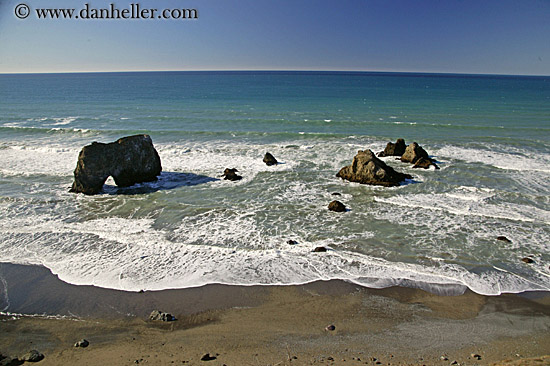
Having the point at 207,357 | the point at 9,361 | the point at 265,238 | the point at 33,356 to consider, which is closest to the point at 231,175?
the point at 265,238

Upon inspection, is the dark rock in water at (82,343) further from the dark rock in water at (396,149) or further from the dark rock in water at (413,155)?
the dark rock in water at (396,149)

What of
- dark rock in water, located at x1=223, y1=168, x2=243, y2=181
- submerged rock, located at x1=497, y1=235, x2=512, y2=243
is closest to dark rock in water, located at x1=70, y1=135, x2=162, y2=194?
dark rock in water, located at x1=223, y1=168, x2=243, y2=181

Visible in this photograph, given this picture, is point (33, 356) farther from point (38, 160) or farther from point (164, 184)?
point (38, 160)

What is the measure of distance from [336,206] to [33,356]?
36.7 feet

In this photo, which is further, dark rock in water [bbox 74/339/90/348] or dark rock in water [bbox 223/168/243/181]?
dark rock in water [bbox 223/168/243/181]

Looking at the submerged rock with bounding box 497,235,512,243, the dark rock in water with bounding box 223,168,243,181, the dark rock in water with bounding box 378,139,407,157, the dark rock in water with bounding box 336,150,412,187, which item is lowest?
the submerged rock with bounding box 497,235,512,243

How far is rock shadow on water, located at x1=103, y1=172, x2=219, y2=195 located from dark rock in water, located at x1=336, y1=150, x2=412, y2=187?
7285mm

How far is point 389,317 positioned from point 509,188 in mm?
12941

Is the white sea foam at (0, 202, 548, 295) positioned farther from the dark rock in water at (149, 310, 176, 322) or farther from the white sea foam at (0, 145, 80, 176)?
the white sea foam at (0, 145, 80, 176)

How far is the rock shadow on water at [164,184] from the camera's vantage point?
1820 centimetres

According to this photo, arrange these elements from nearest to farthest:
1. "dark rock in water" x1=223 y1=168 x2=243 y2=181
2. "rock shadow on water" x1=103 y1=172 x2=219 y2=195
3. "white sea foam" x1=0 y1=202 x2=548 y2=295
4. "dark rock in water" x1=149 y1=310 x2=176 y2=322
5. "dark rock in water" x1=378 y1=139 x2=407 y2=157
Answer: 1. "dark rock in water" x1=149 y1=310 x2=176 y2=322
2. "white sea foam" x1=0 y1=202 x2=548 y2=295
3. "rock shadow on water" x1=103 y1=172 x2=219 y2=195
4. "dark rock in water" x1=223 y1=168 x2=243 y2=181
5. "dark rock in water" x1=378 y1=139 x2=407 y2=157

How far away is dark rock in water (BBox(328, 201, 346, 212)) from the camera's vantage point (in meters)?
15.3

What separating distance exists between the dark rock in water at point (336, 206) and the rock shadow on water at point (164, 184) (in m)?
7.25

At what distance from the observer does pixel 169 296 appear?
31.6 feet
